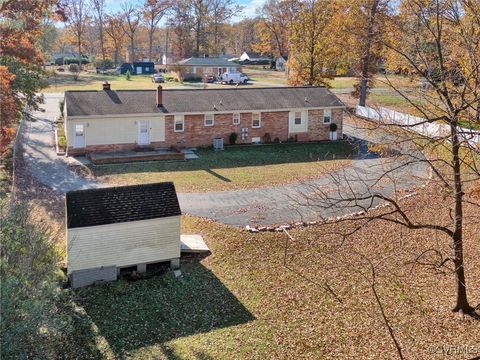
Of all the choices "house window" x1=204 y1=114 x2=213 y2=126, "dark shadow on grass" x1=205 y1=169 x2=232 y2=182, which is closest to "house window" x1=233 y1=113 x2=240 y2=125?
"house window" x1=204 y1=114 x2=213 y2=126

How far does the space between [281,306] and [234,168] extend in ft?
46.4

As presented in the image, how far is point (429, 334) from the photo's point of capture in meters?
10.8

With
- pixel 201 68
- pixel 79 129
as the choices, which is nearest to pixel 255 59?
pixel 201 68

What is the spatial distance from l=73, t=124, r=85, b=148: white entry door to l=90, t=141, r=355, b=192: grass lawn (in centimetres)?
267

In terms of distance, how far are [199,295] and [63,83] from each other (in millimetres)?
54648

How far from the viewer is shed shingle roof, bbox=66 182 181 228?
45.4 ft

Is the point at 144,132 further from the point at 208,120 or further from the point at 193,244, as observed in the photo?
the point at 193,244

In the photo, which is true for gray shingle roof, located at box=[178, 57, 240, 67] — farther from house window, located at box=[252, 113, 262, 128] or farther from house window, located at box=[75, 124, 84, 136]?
house window, located at box=[75, 124, 84, 136]

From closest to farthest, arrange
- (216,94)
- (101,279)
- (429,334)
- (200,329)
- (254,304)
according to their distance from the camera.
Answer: (429,334) → (200,329) → (254,304) → (101,279) → (216,94)

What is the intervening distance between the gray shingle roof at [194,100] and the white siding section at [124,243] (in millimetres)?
15039

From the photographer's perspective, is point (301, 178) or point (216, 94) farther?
point (216, 94)

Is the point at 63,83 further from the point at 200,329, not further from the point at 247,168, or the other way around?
the point at 200,329

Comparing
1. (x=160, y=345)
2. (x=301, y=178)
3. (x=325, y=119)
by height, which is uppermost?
(x=325, y=119)

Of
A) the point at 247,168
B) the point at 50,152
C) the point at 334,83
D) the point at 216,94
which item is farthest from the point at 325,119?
the point at 334,83
